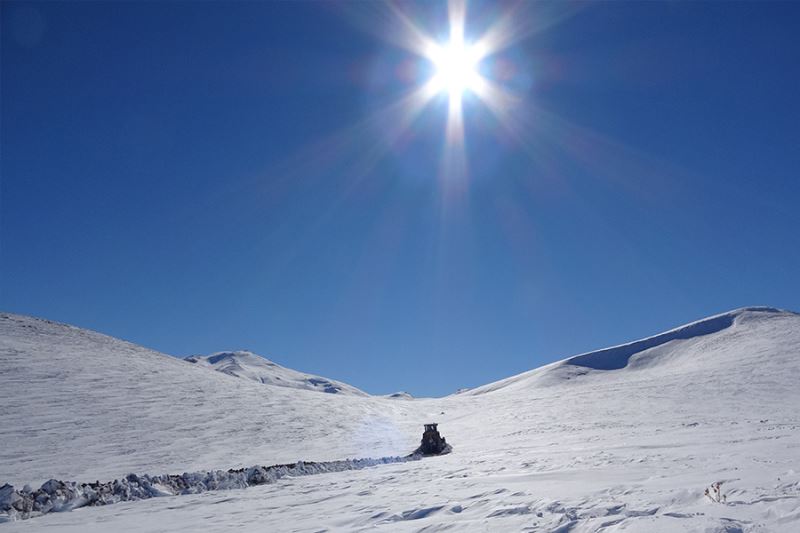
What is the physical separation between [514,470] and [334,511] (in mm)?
4587

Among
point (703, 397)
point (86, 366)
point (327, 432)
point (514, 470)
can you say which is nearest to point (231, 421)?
point (327, 432)

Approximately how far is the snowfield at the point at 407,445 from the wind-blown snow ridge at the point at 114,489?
0.37m

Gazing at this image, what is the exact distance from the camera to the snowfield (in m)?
6.65

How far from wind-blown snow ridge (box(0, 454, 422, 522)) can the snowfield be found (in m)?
0.37

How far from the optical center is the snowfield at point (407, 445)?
6.65m

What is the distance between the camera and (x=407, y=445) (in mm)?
24359

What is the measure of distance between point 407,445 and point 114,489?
1487 centimetres

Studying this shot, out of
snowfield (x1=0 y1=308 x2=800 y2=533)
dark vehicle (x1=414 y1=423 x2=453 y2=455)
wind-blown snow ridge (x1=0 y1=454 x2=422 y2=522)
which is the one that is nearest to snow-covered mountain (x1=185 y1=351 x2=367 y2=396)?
snowfield (x1=0 y1=308 x2=800 y2=533)

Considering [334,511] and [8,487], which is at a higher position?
[8,487]

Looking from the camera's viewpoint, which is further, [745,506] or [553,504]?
[553,504]

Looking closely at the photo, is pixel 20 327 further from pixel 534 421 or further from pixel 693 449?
pixel 693 449

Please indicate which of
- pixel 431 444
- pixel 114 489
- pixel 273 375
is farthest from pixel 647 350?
pixel 273 375

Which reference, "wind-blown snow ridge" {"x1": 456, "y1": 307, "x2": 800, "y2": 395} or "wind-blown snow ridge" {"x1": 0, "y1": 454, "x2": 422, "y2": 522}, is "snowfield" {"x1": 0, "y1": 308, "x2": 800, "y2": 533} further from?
"wind-blown snow ridge" {"x1": 456, "y1": 307, "x2": 800, "y2": 395}

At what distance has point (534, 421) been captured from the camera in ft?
93.8
